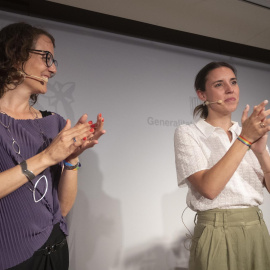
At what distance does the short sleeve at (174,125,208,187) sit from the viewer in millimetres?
1312

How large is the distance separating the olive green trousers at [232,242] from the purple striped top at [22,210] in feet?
1.93

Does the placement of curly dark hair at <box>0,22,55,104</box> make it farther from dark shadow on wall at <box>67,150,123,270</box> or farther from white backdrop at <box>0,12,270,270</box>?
dark shadow on wall at <box>67,150,123,270</box>

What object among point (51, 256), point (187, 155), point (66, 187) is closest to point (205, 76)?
point (187, 155)

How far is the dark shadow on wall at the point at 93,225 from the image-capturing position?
2.12 meters

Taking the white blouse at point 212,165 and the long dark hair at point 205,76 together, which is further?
the long dark hair at point 205,76

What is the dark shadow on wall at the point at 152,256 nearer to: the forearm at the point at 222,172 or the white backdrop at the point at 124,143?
the white backdrop at the point at 124,143

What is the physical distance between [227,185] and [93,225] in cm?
122

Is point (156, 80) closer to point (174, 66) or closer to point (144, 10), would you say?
point (174, 66)

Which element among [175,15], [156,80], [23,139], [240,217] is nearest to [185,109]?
[156,80]

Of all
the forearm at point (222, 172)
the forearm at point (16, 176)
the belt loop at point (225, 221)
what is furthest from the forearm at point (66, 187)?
the belt loop at point (225, 221)

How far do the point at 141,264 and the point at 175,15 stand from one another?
2083 mm

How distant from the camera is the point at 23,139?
1.08m

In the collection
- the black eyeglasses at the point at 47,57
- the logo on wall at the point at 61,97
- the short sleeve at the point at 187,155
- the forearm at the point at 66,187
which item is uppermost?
the logo on wall at the point at 61,97

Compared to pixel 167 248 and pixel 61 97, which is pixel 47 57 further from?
pixel 167 248
